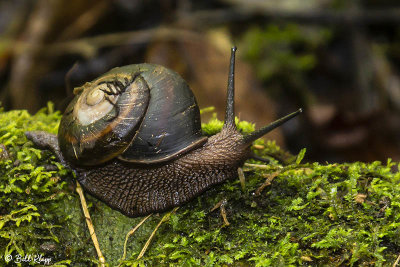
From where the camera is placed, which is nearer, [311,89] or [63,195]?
[63,195]

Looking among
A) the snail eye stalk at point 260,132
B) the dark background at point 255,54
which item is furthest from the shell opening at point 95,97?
the dark background at point 255,54

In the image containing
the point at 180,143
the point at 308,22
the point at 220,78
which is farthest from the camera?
the point at 308,22

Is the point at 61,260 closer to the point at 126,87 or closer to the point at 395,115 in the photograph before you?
the point at 126,87

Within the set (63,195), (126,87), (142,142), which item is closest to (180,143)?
(142,142)

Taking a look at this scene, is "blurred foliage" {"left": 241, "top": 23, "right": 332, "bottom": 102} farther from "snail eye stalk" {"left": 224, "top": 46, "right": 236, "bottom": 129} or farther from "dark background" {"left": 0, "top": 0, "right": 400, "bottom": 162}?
"snail eye stalk" {"left": 224, "top": 46, "right": 236, "bottom": 129}

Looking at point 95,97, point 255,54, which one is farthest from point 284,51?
point 95,97

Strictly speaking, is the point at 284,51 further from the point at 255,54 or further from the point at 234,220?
the point at 234,220
